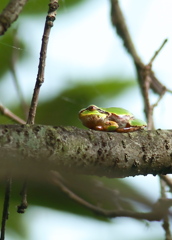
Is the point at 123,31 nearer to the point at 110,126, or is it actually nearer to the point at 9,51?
the point at 9,51

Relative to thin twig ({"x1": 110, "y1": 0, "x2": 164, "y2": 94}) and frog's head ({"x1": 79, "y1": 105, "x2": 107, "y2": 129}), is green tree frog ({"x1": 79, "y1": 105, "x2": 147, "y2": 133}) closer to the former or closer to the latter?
frog's head ({"x1": 79, "y1": 105, "x2": 107, "y2": 129})

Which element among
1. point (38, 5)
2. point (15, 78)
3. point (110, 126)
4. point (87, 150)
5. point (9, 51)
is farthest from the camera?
point (9, 51)

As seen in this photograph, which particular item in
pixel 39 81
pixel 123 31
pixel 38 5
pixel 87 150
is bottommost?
pixel 87 150

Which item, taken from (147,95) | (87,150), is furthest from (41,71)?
(147,95)

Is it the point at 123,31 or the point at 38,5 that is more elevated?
the point at 38,5

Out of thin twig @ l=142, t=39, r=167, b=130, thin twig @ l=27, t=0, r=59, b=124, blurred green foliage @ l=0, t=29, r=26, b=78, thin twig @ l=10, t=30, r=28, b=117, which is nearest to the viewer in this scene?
thin twig @ l=27, t=0, r=59, b=124

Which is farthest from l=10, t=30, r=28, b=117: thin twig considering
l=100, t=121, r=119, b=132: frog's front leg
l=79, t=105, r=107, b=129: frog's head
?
l=100, t=121, r=119, b=132: frog's front leg

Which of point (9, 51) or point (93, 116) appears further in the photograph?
point (9, 51)
